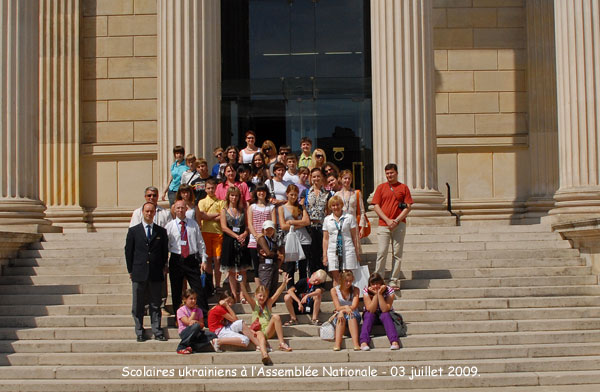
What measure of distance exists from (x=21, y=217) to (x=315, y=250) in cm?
665

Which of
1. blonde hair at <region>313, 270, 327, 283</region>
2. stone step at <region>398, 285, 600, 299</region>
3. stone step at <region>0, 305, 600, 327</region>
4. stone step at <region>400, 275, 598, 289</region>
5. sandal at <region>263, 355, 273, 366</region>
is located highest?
blonde hair at <region>313, 270, 327, 283</region>

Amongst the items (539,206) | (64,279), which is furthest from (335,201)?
(539,206)

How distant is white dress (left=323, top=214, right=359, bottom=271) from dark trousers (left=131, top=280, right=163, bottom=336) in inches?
99.8

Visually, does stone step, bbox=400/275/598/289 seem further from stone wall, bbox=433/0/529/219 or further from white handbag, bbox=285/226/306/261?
stone wall, bbox=433/0/529/219

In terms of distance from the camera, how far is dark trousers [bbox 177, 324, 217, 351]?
39.1ft

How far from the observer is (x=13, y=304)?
14281 mm

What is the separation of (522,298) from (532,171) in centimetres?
788

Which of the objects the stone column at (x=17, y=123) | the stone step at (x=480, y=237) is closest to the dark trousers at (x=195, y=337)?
the stone step at (x=480, y=237)

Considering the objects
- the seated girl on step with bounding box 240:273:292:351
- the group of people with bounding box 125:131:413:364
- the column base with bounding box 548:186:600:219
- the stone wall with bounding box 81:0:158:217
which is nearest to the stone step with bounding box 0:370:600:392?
the group of people with bounding box 125:131:413:364

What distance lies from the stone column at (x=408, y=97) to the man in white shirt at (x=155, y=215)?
18.3 ft

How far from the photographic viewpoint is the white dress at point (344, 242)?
42.2 ft

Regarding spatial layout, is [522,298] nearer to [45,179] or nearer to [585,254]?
[585,254]

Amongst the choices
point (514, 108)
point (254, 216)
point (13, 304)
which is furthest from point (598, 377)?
point (514, 108)

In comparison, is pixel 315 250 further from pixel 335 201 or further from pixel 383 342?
pixel 383 342
